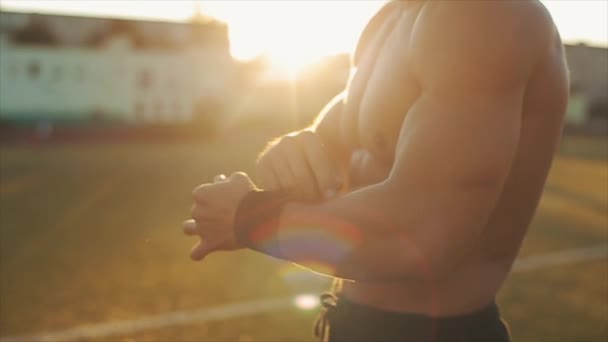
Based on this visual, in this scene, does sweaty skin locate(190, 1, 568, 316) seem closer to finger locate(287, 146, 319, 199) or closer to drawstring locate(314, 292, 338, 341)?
finger locate(287, 146, 319, 199)

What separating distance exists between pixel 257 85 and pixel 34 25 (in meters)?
8.87

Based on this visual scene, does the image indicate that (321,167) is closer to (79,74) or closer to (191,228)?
(191,228)

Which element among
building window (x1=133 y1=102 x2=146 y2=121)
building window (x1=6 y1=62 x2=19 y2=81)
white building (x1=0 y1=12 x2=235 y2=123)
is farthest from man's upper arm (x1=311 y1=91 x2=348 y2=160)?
building window (x1=133 y1=102 x2=146 y2=121)

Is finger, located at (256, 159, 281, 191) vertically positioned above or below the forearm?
above

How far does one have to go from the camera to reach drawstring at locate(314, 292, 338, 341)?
1529 mm

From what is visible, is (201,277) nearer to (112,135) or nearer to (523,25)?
(523,25)

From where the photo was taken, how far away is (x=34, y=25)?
23531 millimetres

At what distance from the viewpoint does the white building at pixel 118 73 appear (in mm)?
25328

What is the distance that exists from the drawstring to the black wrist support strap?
38cm

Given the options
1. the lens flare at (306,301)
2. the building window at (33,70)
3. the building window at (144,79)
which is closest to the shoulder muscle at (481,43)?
the lens flare at (306,301)

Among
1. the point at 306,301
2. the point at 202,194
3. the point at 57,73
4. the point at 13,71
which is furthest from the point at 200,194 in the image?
the point at 57,73

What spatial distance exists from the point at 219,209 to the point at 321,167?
0.24 m

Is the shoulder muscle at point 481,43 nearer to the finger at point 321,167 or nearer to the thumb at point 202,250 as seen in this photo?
the finger at point 321,167

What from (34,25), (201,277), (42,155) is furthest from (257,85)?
(201,277)
